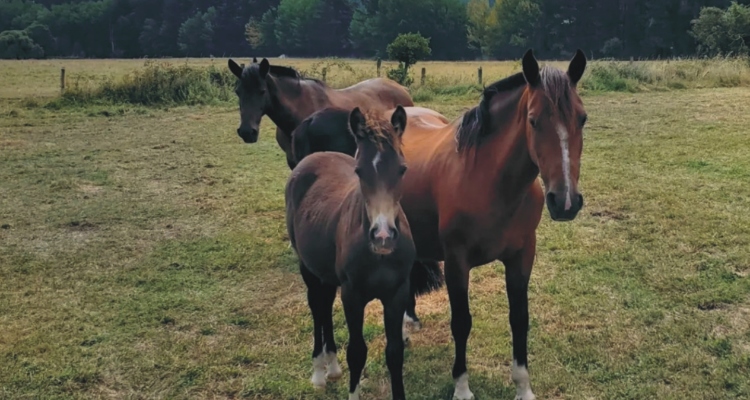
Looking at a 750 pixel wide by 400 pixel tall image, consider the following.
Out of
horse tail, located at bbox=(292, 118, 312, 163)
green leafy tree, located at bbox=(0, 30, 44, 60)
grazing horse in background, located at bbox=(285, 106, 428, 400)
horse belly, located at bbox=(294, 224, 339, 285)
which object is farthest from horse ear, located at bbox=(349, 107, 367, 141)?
green leafy tree, located at bbox=(0, 30, 44, 60)

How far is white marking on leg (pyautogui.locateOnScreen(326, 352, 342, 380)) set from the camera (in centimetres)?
353

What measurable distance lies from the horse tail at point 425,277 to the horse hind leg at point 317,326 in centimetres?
68

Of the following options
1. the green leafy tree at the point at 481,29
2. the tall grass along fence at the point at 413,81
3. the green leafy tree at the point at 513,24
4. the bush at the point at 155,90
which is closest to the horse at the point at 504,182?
the tall grass along fence at the point at 413,81

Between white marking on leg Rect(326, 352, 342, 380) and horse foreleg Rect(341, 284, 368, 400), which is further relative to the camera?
white marking on leg Rect(326, 352, 342, 380)

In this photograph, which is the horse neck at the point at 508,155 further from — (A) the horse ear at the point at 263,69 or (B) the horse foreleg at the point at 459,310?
(A) the horse ear at the point at 263,69

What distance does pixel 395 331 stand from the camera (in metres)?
2.89

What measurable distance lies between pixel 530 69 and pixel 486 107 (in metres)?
0.45

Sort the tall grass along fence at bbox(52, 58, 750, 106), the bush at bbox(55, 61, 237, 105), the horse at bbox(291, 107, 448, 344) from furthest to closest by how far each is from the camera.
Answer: the tall grass along fence at bbox(52, 58, 750, 106)
the bush at bbox(55, 61, 237, 105)
the horse at bbox(291, 107, 448, 344)

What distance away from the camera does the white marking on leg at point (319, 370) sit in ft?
11.4

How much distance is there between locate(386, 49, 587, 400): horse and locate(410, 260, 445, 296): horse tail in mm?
448

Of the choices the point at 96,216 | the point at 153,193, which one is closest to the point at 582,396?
the point at 96,216

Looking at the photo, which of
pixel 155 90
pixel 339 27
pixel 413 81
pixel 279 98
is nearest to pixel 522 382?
pixel 279 98

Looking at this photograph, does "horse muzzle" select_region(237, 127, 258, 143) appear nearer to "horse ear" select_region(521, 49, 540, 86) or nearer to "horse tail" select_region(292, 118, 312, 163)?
"horse tail" select_region(292, 118, 312, 163)

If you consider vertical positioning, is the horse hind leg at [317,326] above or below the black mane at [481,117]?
below
